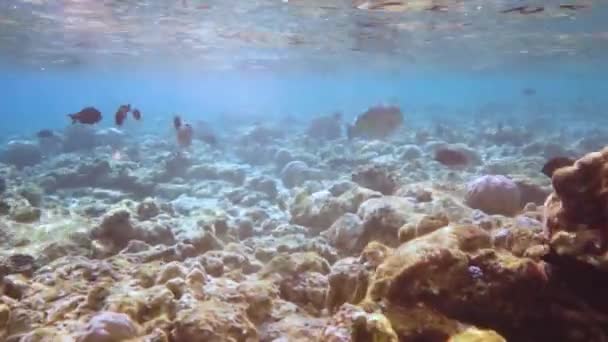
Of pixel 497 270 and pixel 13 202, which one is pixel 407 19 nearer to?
pixel 13 202

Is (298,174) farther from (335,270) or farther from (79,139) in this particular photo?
(79,139)

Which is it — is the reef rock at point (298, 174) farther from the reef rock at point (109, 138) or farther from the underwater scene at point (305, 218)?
the reef rock at point (109, 138)

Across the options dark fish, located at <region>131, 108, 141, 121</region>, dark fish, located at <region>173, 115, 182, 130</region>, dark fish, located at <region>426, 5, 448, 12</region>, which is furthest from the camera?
dark fish, located at <region>426, 5, 448, 12</region>

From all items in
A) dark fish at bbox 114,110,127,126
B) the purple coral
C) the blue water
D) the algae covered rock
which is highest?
dark fish at bbox 114,110,127,126

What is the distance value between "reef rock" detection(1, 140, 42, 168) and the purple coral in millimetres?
23851

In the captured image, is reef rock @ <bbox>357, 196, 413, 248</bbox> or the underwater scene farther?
reef rock @ <bbox>357, 196, 413, 248</bbox>

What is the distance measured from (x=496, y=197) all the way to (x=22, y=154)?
83.6ft

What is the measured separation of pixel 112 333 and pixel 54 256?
4690mm

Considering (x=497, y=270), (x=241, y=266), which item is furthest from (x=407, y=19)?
(x=497, y=270)

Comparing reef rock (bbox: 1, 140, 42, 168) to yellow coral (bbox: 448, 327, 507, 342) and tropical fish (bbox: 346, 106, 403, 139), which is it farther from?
yellow coral (bbox: 448, 327, 507, 342)

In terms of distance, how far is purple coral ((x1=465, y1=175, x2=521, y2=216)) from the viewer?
423 inches

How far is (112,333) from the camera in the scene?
472cm

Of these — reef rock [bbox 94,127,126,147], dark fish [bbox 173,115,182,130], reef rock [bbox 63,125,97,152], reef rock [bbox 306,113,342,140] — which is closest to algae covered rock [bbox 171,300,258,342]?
dark fish [bbox 173,115,182,130]

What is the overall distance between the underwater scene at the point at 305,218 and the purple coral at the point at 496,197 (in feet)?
0.14
